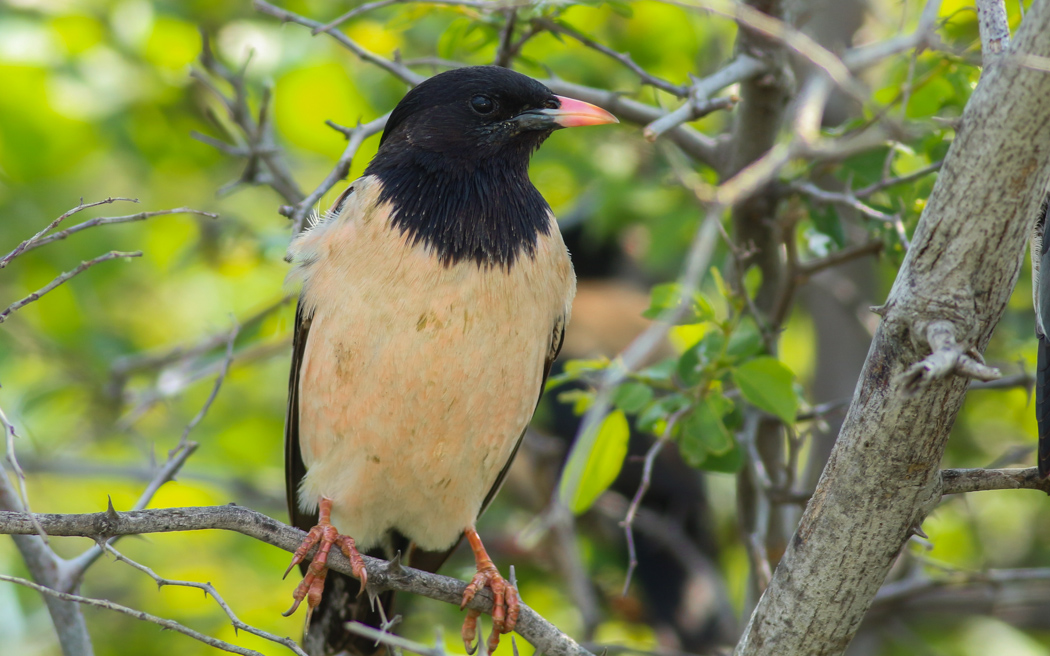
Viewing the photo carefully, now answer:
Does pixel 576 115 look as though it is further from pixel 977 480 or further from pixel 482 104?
pixel 977 480

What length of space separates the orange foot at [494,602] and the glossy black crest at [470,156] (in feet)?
3.29

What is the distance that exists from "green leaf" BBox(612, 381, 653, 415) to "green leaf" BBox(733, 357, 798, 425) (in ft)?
0.99

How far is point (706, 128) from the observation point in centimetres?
551

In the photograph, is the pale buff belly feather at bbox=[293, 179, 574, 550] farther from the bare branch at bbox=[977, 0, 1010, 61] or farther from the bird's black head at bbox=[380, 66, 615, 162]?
the bare branch at bbox=[977, 0, 1010, 61]

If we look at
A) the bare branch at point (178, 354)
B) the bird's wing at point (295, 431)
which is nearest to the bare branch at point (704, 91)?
the bird's wing at point (295, 431)

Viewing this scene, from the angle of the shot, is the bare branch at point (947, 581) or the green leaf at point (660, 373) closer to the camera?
the green leaf at point (660, 373)

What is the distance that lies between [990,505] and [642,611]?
2.04m

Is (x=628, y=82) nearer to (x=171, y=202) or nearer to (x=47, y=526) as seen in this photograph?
(x=171, y=202)

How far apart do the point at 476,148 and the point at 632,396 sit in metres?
0.93

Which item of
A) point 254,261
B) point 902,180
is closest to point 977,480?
point 902,180

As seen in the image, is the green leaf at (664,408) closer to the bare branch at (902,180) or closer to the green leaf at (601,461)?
the green leaf at (601,461)

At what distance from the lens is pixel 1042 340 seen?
9.01 ft

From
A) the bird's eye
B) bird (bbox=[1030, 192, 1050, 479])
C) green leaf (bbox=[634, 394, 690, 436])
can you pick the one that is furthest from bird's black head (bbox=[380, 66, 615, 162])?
bird (bbox=[1030, 192, 1050, 479])

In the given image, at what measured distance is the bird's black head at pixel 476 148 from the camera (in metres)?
3.04
